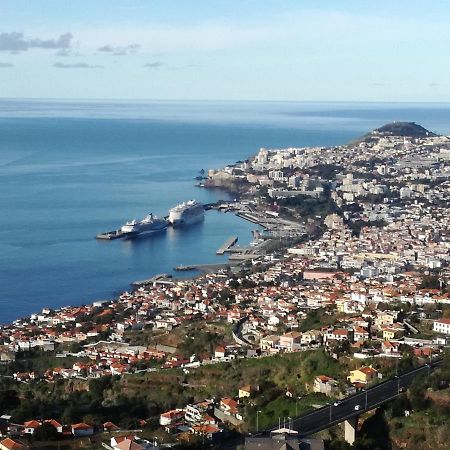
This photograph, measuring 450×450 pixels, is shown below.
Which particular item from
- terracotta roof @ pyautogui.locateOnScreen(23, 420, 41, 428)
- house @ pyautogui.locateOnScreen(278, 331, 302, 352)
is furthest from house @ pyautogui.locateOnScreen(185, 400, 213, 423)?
house @ pyautogui.locateOnScreen(278, 331, 302, 352)

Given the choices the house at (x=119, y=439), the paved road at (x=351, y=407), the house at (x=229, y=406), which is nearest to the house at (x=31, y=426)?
the house at (x=119, y=439)

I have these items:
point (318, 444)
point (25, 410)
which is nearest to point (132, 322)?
point (25, 410)

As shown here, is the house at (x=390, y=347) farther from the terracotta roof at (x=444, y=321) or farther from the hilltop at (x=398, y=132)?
the hilltop at (x=398, y=132)

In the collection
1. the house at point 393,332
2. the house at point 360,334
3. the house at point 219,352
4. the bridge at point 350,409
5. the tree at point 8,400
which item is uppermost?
the bridge at point 350,409

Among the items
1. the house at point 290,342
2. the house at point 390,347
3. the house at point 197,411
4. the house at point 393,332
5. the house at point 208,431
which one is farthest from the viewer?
the house at point 290,342

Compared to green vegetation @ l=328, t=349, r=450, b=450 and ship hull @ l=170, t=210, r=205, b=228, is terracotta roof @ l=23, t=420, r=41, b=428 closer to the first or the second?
green vegetation @ l=328, t=349, r=450, b=450

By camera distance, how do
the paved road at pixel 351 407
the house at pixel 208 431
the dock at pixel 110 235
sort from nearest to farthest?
the paved road at pixel 351 407 → the house at pixel 208 431 → the dock at pixel 110 235

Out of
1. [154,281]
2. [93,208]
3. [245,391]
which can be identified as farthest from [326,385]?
[93,208]

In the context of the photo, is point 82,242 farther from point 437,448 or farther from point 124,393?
point 437,448
